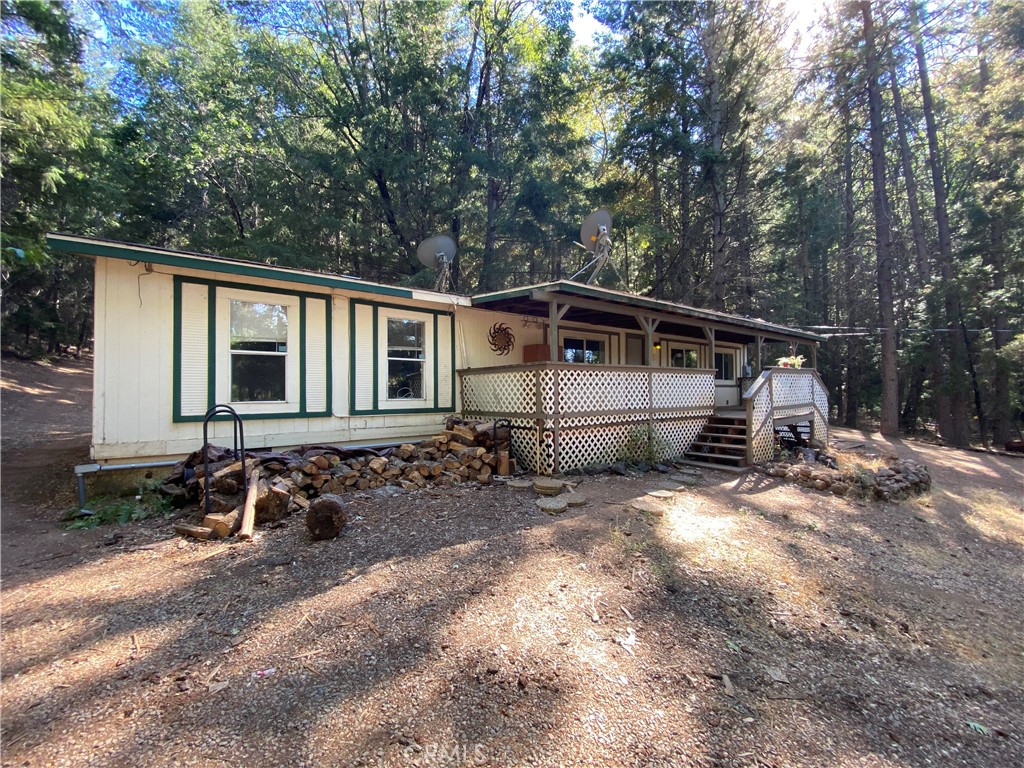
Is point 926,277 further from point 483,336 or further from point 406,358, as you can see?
point 406,358

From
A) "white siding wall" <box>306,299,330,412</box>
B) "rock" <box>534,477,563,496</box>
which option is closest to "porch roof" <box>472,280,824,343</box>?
"white siding wall" <box>306,299,330,412</box>

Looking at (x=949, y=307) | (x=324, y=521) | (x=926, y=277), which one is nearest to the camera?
(x=324, y=521)

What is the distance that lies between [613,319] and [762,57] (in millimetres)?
11379

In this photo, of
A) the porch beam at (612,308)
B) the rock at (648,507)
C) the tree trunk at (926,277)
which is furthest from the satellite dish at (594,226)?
the tree trunk at (926,277)

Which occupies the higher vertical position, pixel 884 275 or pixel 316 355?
pixel 884 275

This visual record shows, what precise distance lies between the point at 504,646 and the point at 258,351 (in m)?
5.67

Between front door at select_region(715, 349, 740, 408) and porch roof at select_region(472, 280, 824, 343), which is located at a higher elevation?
porch roof at select_region(472, 280, 824, 343)

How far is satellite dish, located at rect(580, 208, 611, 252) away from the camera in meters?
10.2

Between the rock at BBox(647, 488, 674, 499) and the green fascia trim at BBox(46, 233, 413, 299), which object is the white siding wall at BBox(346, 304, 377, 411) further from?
the rock at BBox(647, 488, 674, 499)

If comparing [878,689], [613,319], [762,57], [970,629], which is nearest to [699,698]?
[878,689]

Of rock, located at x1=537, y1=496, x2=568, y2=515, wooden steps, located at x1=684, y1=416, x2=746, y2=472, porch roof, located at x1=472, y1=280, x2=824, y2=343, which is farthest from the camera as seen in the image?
wooden steps, located at x1=684, y1=416, x2=746, y2=472

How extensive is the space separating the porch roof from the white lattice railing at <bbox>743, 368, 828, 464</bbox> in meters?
1.51

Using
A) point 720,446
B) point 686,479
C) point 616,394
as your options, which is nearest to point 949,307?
point 720,446

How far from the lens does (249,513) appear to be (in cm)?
450
